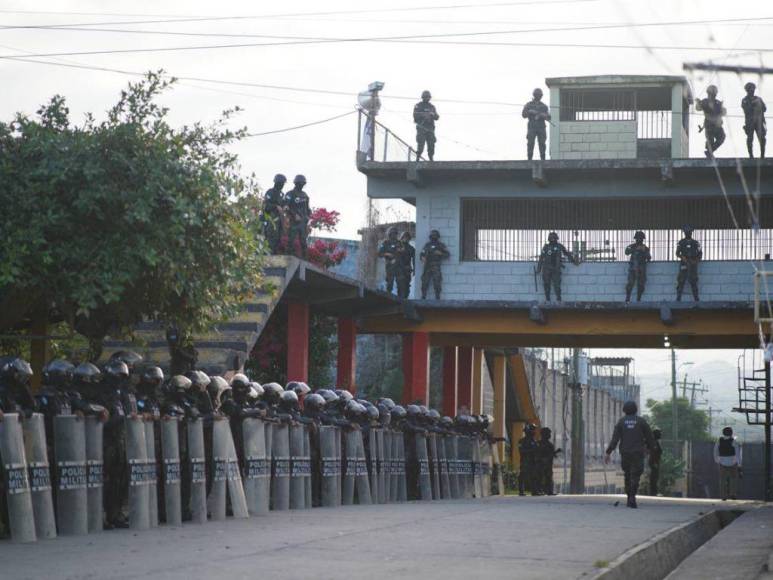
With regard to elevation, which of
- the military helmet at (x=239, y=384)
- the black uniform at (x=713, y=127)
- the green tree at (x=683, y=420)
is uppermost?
the black uniform at (x=713, y=127)

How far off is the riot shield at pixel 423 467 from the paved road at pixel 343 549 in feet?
25.4

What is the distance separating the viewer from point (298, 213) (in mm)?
25688

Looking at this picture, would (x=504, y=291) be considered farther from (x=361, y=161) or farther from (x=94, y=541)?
(x=94, y=541)

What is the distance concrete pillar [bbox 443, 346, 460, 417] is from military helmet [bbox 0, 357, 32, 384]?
78.3ft

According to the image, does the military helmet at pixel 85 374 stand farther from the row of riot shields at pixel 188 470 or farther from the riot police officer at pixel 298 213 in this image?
the riot police officer at pixel 298 213

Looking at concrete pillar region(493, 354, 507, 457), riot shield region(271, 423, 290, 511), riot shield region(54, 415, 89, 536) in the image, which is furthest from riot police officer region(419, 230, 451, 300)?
riot shield region(54, 415, 89, 536)

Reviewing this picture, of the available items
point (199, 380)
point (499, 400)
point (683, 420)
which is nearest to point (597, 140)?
Result: point (499, 400)

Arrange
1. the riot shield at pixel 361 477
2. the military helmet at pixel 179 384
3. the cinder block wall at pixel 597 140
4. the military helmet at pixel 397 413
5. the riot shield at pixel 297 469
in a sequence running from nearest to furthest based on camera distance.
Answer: the military helmet at pixel 179 384
the riot shield at pixel 297 469
the riot shield at pixel 361 477
the military helmet at pixel 397 413
the cinder block wall at pixel 597 140

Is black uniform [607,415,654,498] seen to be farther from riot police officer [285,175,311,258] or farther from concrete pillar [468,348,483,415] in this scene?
concrete pillar [468,348,483,415]

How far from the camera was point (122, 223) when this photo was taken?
55.9ft

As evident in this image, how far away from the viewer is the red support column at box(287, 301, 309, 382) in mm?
26422

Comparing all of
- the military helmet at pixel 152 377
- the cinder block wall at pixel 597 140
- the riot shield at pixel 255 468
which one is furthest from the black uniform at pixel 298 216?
the cinder block wall at pixel 597 140

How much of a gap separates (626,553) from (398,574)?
286 centimetres

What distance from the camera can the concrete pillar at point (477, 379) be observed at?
39438 millimetres
